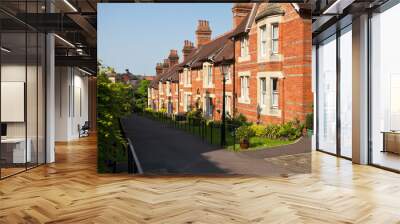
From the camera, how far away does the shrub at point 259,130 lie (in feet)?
24.4

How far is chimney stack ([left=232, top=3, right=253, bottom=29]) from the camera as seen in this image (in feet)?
24.6

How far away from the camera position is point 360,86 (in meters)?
8.73

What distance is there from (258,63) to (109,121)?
8.43ft

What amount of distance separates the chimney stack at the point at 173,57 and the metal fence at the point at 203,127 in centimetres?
88

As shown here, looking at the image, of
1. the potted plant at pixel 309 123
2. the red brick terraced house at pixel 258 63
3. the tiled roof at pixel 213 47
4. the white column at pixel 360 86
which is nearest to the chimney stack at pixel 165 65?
the red brick terraced house at pixel 258 63

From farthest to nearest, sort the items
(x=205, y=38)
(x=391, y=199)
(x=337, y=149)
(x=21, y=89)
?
(x=337, y=149)
(x=21, y=89)
(x=205, y=38)
(x=391, y=199)

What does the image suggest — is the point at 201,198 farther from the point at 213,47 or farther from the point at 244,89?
the point at 213,47

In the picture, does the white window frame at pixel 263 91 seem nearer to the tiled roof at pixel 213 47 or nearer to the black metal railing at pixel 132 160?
the tiled roof at pixel 213 47

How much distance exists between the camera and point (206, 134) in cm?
756

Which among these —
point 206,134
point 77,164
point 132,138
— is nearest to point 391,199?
point 206,134

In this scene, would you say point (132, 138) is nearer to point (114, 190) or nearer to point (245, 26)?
point (114, 190)

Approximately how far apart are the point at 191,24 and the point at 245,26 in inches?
34.1

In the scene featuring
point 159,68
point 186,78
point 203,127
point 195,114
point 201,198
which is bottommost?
point 201,198

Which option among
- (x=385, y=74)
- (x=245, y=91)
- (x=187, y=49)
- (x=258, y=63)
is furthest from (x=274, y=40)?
(x=385, y=74)
